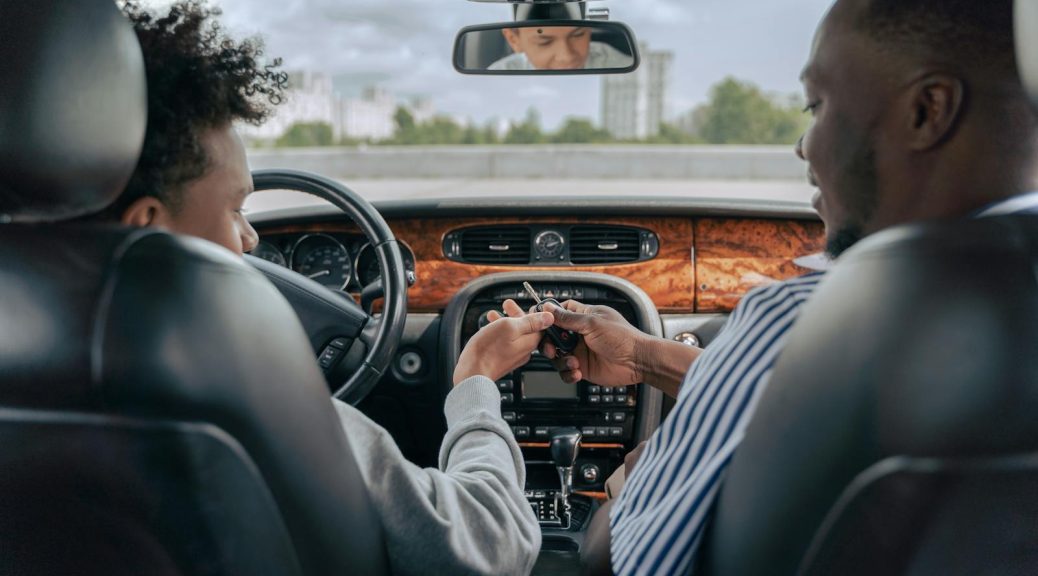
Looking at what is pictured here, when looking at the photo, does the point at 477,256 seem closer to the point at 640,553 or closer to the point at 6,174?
the point at 640,553

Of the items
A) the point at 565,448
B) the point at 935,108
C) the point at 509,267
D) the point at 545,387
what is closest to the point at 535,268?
the point at 509,267

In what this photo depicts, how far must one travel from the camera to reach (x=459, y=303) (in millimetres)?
3867

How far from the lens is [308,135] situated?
28.5 meters

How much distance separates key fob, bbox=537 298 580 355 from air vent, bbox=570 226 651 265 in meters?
1.15

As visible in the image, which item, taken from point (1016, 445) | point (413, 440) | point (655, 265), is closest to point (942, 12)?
point (1016, 445)

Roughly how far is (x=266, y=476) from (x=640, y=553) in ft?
2.17

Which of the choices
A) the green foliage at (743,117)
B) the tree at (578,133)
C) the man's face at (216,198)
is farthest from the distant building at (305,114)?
the green foliage at (743,117)

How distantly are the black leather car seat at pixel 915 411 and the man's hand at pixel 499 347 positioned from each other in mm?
1060

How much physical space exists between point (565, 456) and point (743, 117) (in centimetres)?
2371

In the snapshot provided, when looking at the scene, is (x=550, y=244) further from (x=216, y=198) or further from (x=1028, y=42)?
(x=1028, y=42)

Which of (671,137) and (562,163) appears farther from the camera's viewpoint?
(671,137)

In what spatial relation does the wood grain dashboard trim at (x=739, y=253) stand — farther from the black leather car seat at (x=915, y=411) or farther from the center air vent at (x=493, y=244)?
the black leather car seat at (x=915, y=411)

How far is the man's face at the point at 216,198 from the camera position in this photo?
1.53 meters

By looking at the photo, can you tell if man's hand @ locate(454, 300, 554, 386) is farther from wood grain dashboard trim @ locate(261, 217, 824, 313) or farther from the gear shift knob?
wood grain dashboard trim @ locate(261, 217, 824, 313)
